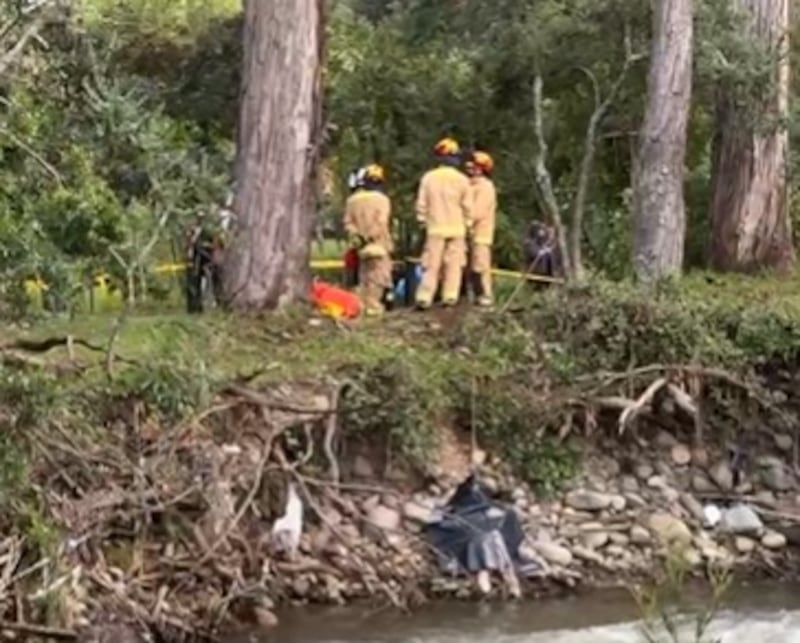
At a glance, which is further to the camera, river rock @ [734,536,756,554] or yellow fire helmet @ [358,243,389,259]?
yellow fire helmet @ [358,243,389,259]

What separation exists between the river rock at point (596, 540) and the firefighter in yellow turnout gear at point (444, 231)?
306 centimetres

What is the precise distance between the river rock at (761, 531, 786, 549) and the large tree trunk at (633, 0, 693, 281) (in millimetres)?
3176

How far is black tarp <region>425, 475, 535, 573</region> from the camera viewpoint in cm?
1299

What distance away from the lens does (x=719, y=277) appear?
58.2 ft

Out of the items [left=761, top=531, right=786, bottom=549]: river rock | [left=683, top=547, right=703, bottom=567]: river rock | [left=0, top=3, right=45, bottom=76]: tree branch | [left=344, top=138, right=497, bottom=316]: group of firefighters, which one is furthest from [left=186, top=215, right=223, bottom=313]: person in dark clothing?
[left=0, top=3, right=45, bottom=76]: tree branch

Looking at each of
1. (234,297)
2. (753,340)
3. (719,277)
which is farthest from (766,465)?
(234,297)

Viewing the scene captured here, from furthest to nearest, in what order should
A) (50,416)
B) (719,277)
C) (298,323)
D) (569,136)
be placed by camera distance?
1. (569,136)
2. (719,277)
3. (298,323)
4. (50,416)

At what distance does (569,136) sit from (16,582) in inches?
421

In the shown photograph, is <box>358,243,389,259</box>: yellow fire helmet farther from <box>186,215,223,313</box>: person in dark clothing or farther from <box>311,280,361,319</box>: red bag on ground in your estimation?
<box>186,215,223,313</box>: person in dark clothing

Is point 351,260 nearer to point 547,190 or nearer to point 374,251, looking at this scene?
point 374,251

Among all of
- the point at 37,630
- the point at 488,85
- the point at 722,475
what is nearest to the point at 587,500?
the point at 722,475

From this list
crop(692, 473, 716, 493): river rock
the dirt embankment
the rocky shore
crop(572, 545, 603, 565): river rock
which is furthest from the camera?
crop(692, 473, 716, 493): river rock

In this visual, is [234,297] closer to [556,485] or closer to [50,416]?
[556,485]

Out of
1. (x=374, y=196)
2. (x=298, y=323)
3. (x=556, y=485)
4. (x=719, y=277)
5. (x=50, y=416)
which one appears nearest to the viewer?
(x=50, y=416)
